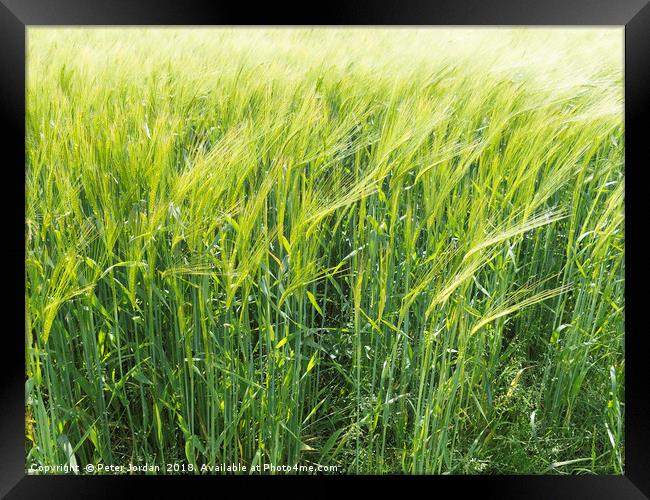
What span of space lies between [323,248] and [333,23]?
0.44 metres

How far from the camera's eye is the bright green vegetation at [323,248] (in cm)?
121

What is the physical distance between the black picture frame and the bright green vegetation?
0.12 feet

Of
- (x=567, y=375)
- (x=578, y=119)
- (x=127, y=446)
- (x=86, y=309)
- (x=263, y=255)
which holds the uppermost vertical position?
(x=578, y=119)

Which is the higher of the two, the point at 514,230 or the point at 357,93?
the point at 357,93

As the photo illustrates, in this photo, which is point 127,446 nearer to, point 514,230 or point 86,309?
point 86,309

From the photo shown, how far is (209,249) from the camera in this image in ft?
3.92

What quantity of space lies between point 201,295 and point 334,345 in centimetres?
29

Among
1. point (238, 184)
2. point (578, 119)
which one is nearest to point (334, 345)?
point (238, 184)

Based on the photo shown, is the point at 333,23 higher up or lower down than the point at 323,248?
higher up

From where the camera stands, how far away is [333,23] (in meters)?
1.13

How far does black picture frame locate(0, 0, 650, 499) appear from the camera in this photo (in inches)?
44.6

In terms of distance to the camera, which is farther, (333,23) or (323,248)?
(323,248)

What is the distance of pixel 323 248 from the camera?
1295 mm

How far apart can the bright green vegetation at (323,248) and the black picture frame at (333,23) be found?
4 centimetres
